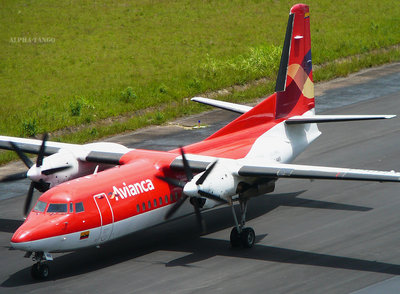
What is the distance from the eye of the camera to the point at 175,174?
25.8m

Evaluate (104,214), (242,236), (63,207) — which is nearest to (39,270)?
(63,207)

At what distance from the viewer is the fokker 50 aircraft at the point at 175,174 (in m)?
22.9

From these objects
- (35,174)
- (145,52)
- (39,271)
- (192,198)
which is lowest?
(39,271)

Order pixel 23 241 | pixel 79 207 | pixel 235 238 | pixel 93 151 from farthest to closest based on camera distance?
1. pixel 93 151
2. pixel 235 238
3. pixel 79 207
4. pixel 23 241

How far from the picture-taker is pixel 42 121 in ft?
143

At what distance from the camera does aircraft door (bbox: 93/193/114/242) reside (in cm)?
2327

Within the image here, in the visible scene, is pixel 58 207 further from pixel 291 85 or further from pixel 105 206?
pixel 291 85

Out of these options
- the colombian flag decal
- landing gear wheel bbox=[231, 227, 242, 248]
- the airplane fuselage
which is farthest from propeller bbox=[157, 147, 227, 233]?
the colombian flag decal

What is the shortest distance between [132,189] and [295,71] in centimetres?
947

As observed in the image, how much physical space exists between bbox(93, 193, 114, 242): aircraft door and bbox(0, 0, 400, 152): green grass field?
57.1 feet

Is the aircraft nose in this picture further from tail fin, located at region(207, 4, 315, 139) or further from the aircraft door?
tail fin, located at region(207, 4, 315, 139)

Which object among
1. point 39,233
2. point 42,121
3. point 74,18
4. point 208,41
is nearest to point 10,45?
point 74,18

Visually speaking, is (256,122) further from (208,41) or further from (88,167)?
(208,41)

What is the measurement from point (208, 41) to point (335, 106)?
76.2ft
